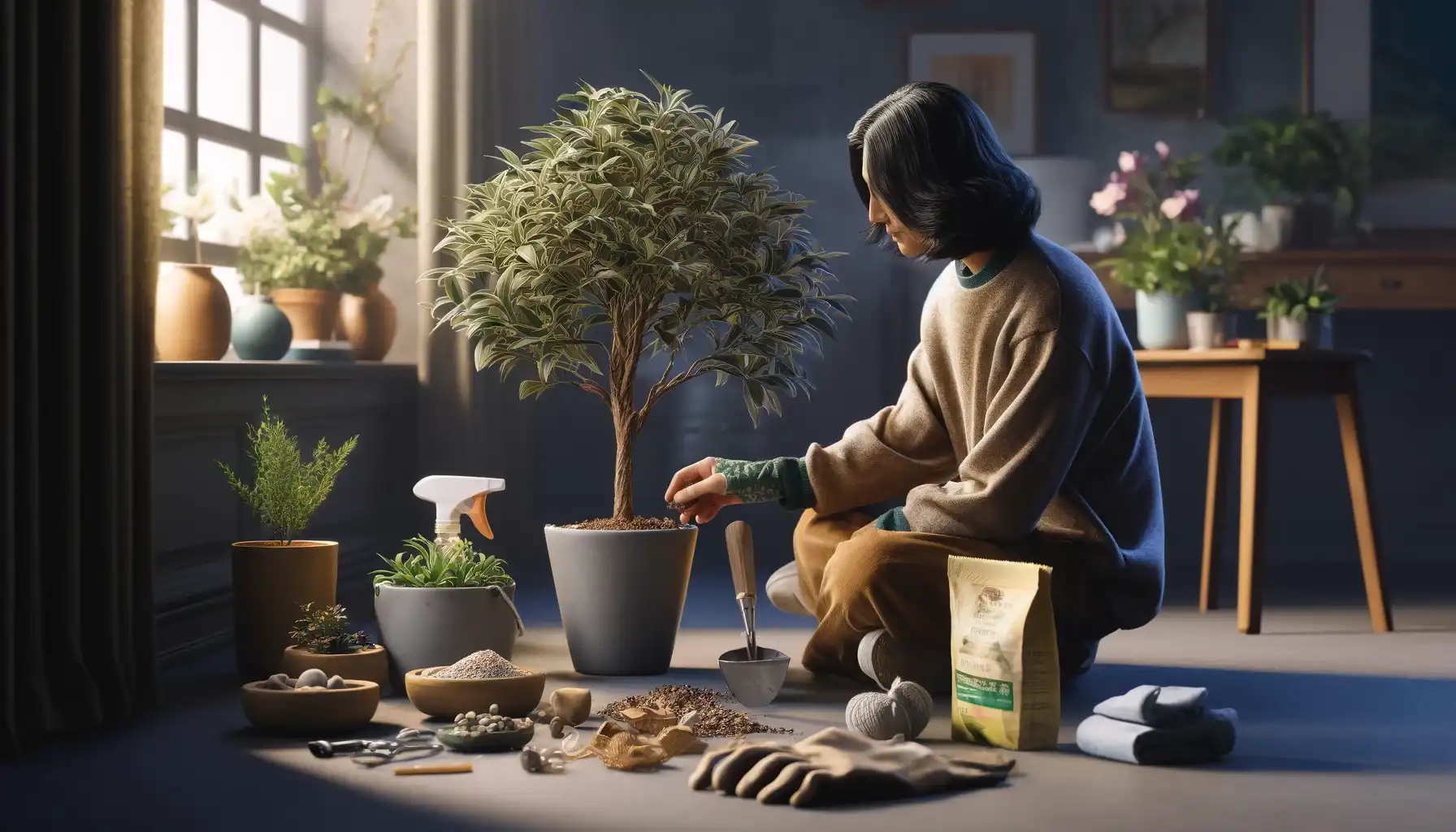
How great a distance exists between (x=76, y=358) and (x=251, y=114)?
2024 mm

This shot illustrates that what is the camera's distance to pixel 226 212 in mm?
3891

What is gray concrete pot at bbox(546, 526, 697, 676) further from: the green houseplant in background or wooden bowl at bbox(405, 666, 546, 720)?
the green houseplant in background

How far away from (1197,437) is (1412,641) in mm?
1782

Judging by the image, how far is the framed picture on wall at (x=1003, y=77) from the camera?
497 cm

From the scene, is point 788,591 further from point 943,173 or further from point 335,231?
point 335,231

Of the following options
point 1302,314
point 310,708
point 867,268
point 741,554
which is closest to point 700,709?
point 741,554

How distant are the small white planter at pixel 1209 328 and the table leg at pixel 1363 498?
0.96ft

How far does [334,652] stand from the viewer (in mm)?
2520

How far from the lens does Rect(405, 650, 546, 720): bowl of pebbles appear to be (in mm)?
2324

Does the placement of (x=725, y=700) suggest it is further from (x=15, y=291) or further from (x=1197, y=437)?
(x=1197, y=437)

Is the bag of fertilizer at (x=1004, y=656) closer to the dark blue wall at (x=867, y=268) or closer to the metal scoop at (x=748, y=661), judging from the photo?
the metal scoop at (x=748, y=661)


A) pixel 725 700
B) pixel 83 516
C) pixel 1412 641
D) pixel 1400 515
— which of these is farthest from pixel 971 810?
pixel 1400 515

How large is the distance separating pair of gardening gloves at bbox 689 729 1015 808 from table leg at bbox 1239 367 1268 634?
5.09 ft

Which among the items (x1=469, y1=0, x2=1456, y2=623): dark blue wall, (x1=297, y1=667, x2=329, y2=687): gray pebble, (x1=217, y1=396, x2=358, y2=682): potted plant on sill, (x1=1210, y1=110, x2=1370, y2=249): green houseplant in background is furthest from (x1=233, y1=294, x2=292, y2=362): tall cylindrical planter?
(x1=1210, y1=110, x2=1370, y2=249): green houseplant in background
